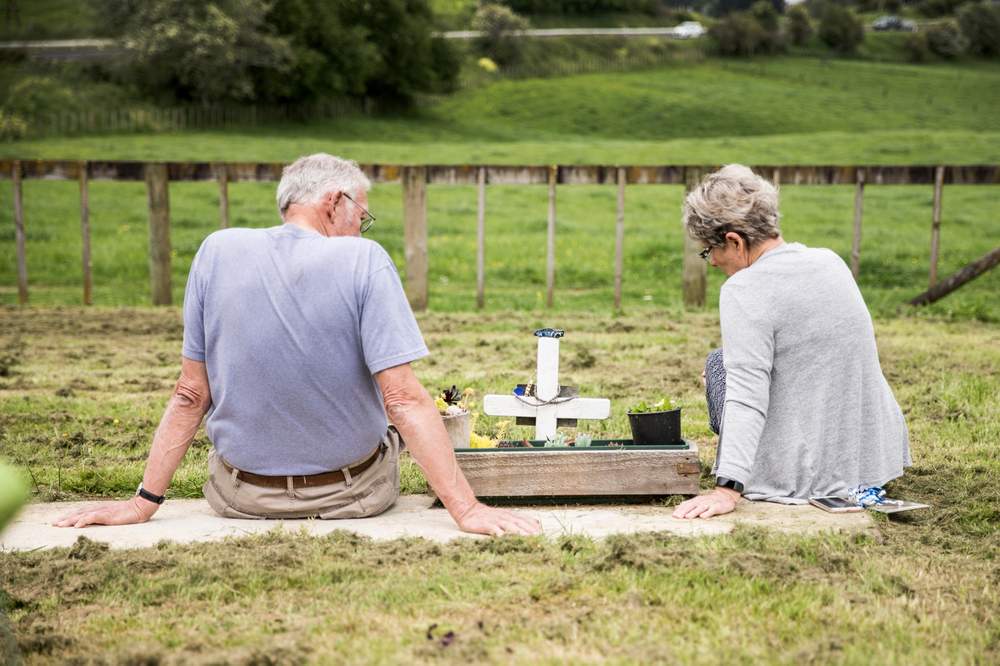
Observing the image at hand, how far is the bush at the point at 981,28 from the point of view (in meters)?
72.4

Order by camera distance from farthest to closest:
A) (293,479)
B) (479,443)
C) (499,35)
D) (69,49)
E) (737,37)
Result: (737,37)
(499,35)
(69,49)
(479,443)
(293,479)

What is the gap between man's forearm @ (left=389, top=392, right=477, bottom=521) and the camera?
423 centimetres

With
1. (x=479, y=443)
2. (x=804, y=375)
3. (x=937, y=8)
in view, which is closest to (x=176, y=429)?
(x=479, y=443)

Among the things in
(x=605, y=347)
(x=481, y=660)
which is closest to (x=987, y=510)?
(x=481, y=660)

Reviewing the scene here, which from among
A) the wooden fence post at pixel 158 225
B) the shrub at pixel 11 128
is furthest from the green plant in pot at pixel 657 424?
the shrub at pixel 11 128

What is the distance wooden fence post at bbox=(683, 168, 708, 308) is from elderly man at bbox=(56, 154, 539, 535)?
7.73 meters

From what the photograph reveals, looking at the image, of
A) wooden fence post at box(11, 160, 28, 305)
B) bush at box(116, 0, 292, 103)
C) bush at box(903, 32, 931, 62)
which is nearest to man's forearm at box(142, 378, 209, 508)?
wooden fence post at box(11, 160, 28, 305)

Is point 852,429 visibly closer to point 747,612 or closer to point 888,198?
point 747,612

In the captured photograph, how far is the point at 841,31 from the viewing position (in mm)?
73812

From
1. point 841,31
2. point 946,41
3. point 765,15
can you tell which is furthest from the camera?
point 765,15

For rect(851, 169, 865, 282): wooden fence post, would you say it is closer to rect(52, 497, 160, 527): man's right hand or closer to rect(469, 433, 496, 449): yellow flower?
rect(469, 433, 496, 449): yellow flower

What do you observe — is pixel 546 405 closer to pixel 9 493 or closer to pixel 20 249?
pixel 9 493

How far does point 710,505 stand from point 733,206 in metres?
1.25

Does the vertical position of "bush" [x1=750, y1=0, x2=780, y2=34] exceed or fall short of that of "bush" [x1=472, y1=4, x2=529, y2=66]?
it exceeds it
